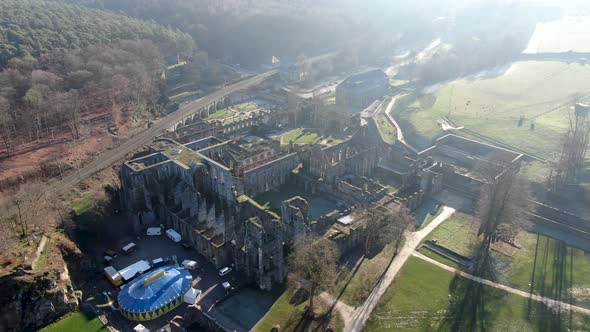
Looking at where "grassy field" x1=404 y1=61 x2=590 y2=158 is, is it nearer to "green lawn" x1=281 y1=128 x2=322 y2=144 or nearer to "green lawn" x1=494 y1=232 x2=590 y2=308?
"green lawn" x1=281 y1=128 x2=322 y2=144

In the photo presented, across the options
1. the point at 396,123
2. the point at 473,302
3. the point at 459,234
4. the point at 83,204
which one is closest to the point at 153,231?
the point at 83,204

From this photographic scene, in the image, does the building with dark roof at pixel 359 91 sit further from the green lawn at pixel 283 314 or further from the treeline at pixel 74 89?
the green lawn at pixel 283 314

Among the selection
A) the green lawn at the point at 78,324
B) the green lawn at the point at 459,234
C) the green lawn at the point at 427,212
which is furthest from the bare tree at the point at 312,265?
the green lawn at the point at 78,324

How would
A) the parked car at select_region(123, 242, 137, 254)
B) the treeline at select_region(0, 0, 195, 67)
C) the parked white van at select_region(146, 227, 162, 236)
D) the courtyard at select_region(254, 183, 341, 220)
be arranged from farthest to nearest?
the treeline at select_region(0, 0, 195, 67)
the courtyard at select_region(254, 183, 341, 220)
the parked white van at select_region(146, 227, 162, 236)
the parked car at select_region(123, 242, 137, 254)

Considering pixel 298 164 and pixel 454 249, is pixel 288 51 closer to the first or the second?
pixel 298 164

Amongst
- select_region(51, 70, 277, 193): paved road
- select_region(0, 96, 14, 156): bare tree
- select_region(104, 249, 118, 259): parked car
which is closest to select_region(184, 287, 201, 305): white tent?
select_region(104, 249, 118, 259): parked car

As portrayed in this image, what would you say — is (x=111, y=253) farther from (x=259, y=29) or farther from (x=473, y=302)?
(x=259, y=29)
